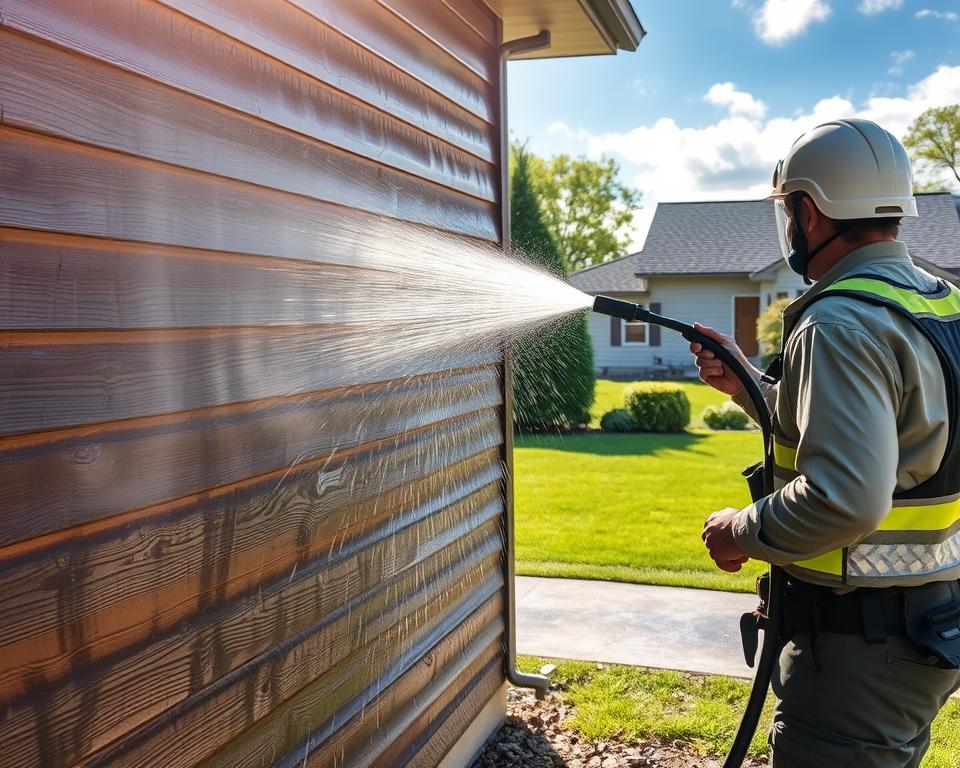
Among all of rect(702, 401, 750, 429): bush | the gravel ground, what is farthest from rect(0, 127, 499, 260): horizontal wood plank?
rect(702, 401, 750, 429): bush

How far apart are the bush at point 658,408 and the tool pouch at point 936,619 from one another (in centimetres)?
1246

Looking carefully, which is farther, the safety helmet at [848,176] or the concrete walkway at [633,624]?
the concrete walkway at [633,624]

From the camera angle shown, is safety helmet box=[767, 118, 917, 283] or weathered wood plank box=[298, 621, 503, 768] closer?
safety helmet box=[767, 118, 917, 283]

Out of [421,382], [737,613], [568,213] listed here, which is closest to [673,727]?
[737,613]

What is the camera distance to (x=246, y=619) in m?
1.98

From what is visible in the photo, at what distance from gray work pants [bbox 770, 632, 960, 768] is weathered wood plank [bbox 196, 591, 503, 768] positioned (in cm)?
125

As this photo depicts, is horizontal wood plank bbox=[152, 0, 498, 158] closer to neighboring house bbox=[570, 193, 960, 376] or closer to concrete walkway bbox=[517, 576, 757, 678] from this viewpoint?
concrete walkway bbox=[517, 576, 757, 678]

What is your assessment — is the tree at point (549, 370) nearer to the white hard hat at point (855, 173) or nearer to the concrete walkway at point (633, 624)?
the concrete walkway at point (633, 624)

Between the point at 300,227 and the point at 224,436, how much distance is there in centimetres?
63

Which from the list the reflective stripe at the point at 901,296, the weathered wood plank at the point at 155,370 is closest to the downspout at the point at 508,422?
the weathered wood plank at the point at 155,370

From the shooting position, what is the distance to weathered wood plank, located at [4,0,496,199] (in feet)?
4.69

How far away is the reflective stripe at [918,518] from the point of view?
6.64 feet

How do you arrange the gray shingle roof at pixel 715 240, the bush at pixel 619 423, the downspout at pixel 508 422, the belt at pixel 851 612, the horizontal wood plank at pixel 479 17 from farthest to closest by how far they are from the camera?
the gray shingle roof at pixel 715 240 → the bush at pixel 619 423 → the downspout at pixel 508 422 → the horizontal wood plank at pixel 479 17 → the belt at pixel 851 612

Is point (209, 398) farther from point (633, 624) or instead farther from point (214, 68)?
point (633, 624)
